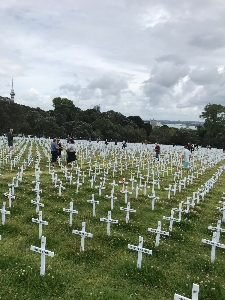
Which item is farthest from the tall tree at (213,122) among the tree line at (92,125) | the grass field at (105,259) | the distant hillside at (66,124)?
the grass field at (105,259)

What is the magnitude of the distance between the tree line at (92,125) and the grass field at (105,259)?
40.6m

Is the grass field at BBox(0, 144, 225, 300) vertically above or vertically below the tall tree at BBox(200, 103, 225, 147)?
below

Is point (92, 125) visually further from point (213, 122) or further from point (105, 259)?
point (105, 259)

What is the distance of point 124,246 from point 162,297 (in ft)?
5.97

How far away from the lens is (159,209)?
8898mm

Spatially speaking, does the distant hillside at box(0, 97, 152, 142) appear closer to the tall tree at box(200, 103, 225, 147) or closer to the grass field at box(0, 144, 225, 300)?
the tall tree at box(200, 103, 225, 147)

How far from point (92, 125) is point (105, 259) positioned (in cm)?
5618

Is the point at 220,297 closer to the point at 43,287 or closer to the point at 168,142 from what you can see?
the point at 43,287

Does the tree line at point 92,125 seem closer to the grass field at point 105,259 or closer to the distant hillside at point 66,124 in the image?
the distant hillside at point 66,124

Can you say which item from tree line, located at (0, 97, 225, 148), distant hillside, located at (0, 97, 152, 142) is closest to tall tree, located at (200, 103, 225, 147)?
tree line, located at (0, 97, 225, 148)

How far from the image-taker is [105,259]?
5469 millimetres

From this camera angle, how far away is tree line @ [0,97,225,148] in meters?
48.5

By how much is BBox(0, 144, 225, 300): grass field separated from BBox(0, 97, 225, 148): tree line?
40.6m

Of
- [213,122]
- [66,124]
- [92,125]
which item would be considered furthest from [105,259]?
[213,122]
